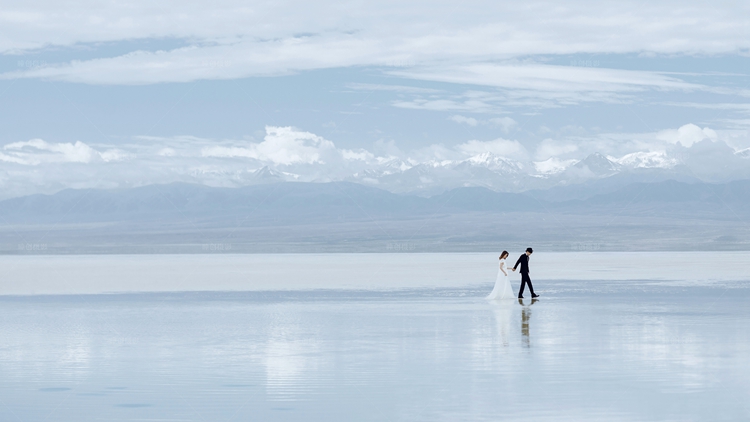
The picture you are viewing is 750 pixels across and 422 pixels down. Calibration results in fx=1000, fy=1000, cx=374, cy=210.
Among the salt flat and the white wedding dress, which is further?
the white wedding dress

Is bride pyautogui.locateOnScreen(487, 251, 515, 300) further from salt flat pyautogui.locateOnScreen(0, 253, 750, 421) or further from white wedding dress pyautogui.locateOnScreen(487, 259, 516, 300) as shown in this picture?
salt flat pyautogui.locateOnScreen(0, 253, 750, 421)

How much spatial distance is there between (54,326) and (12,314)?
362 centimetres

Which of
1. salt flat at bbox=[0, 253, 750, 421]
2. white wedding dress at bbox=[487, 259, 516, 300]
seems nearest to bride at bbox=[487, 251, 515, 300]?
white wedding dress at bbox=[487, 259, 516, 300]

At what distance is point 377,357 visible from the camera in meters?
15.2

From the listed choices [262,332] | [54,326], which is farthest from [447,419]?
[54,326]

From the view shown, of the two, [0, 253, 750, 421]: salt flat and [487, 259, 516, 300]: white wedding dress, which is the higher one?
[487, 259, 516, 300]: white wedding dress

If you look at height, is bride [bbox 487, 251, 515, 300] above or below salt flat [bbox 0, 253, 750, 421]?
above

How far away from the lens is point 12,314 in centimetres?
2336

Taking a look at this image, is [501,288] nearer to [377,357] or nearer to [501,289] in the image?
[501,289]

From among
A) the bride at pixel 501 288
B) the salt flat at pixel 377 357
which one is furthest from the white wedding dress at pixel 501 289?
the salt flat at pixel 377 357

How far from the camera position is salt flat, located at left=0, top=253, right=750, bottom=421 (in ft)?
36.9

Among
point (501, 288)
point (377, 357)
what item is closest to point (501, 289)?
point (501, 288)

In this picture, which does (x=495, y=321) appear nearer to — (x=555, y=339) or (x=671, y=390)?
(x=555, y=339)

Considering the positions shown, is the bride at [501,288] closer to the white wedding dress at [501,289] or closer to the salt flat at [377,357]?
the white wedding dress at [501,289]
